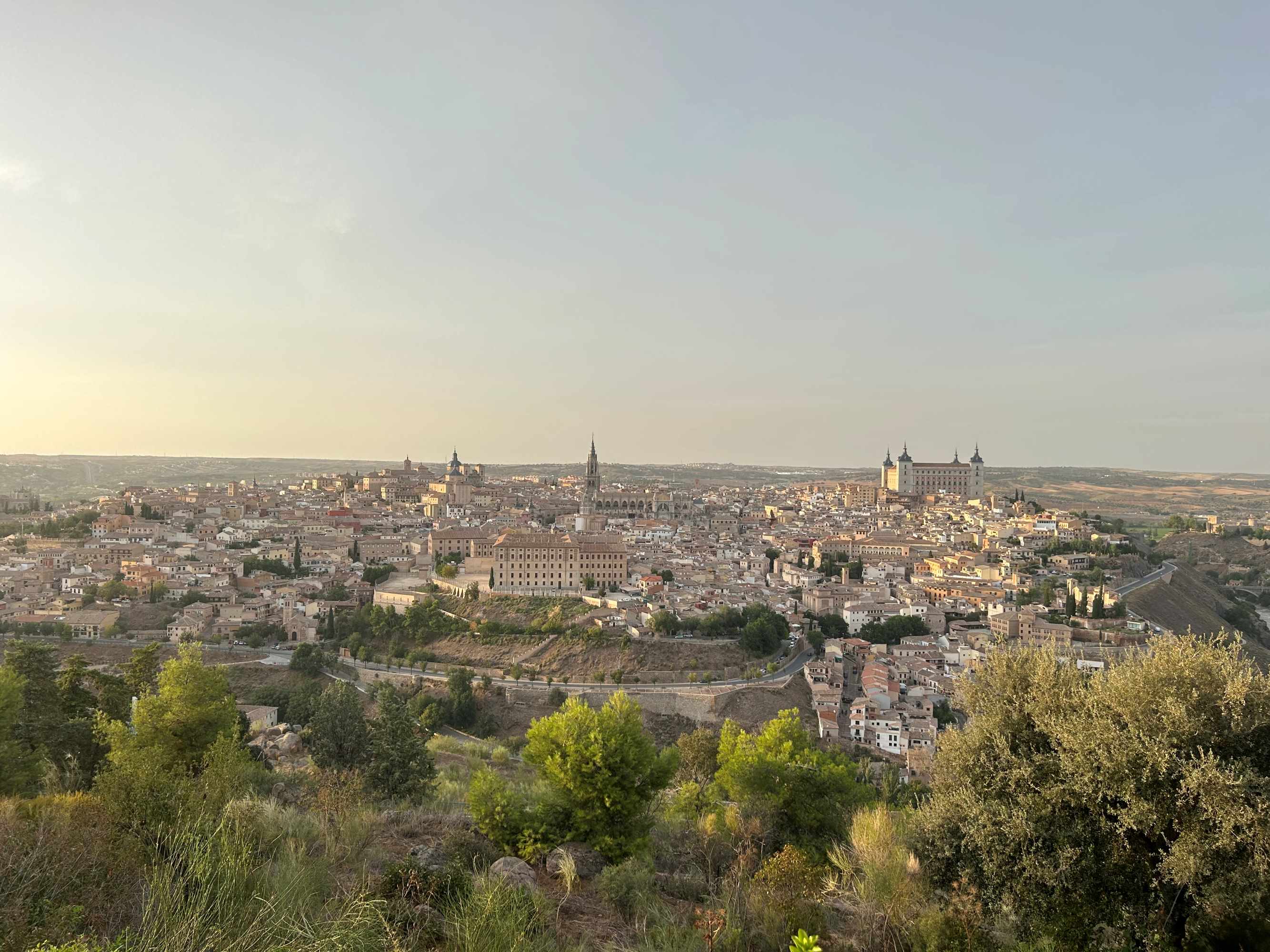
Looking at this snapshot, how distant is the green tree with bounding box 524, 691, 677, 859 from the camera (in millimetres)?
6609

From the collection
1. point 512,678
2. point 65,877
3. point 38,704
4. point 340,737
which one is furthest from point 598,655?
point 65,877

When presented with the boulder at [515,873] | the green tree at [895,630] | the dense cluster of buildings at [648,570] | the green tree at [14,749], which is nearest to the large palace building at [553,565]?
the dense cluster of buildings at [648,570]

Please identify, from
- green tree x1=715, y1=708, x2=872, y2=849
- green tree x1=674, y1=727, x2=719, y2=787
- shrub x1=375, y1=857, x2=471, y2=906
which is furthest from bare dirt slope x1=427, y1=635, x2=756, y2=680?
shrub x1=375, y1=857, x2=471, y2=906

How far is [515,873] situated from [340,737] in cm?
1005

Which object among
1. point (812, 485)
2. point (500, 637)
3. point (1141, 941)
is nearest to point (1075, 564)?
point (500, 637)

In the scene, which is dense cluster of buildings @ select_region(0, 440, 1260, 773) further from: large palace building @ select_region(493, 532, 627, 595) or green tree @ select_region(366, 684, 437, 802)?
green tree @ select_region(366, 684, 437, 802)

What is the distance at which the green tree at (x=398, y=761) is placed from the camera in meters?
10.5

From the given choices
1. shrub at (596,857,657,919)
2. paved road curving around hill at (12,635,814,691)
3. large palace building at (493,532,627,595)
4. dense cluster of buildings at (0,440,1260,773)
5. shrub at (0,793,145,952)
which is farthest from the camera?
large palace building at (493,532,627,595)

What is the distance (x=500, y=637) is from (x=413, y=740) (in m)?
21.0

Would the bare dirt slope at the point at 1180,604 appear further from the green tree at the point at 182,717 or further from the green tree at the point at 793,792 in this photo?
the green tree at the point at 182,717

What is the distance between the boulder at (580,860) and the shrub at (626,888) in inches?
16.0

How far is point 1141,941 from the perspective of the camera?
169 inches

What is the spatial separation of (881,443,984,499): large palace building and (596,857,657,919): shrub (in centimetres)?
8019

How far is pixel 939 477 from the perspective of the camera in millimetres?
81125
